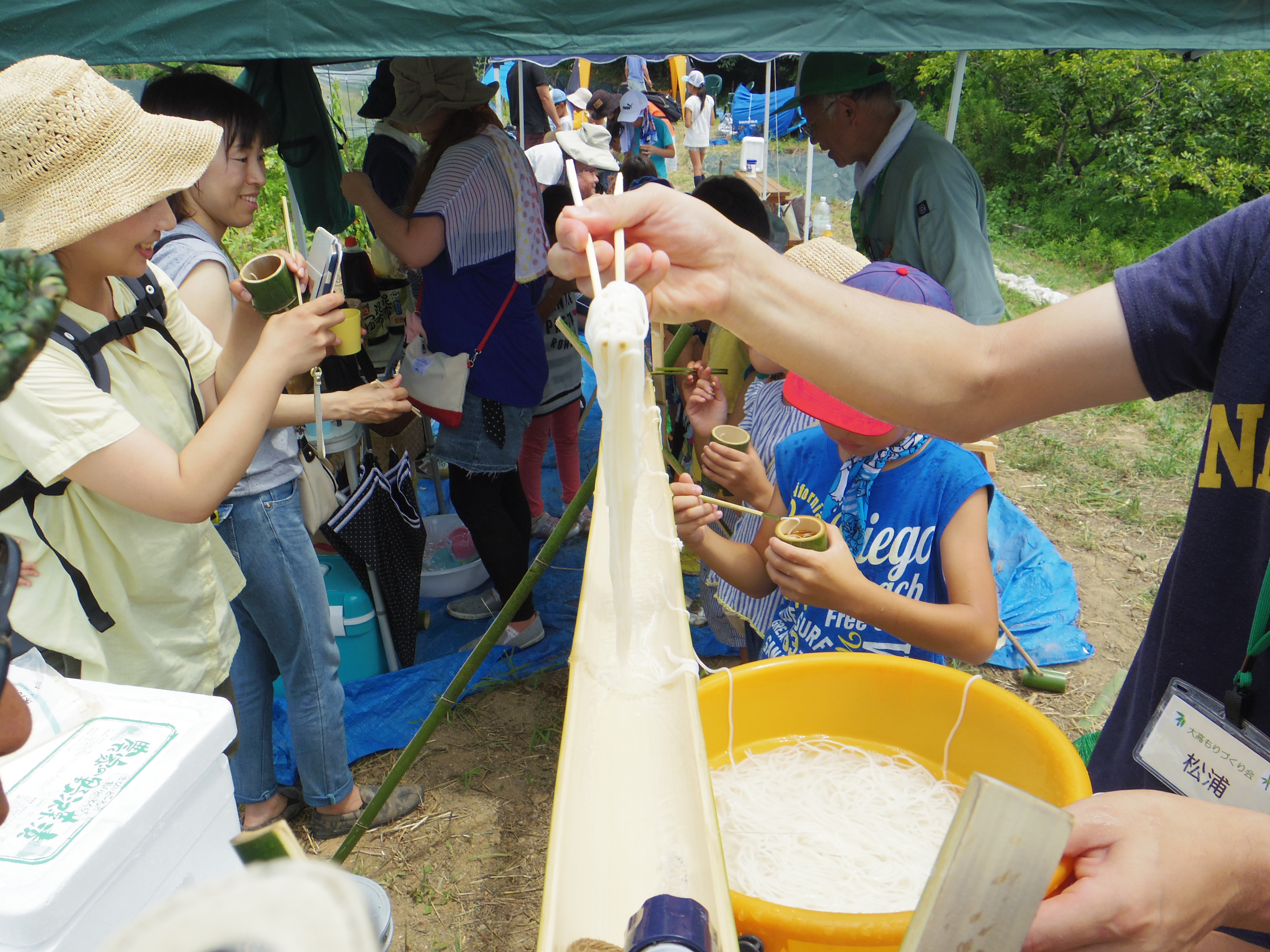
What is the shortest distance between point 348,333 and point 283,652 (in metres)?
1.13

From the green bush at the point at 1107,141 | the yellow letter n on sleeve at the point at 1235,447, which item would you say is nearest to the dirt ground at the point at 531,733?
the yellow letter n on sleeve at the point at 1235,447

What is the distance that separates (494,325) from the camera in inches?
139

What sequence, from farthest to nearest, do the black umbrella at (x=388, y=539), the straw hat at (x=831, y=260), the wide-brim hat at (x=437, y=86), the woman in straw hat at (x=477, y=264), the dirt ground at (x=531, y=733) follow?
the wide-brim hat at (x=437, y=86) < the woman in straw hat at (x=477, y=264) < the black umbrella at (x=388, y=539) < the dirt ground at (x=531, y=733) < the straw hat at (x=831, y=260)

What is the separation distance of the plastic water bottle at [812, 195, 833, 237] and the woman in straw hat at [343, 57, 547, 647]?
21.3ft

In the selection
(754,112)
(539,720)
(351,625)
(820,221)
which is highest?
(754,112)

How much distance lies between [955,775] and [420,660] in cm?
298

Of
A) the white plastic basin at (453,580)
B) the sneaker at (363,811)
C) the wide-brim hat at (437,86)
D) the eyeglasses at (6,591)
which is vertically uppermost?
the wide-brim hat at (437,86)

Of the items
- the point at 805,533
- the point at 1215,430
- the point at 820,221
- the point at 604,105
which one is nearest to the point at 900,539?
the point at 805,533

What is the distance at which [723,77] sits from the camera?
26.6 m

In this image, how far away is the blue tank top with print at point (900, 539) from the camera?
6.20 feet

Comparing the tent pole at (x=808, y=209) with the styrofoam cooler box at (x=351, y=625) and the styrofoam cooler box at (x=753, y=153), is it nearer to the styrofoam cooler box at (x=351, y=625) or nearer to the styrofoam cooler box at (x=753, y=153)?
the styrofoam cooler box at (x=753, y=153)

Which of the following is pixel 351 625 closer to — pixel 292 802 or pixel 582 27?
pixel 292 802

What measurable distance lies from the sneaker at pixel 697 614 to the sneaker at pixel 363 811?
4.93 ft

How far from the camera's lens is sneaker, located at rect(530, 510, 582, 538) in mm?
4887
